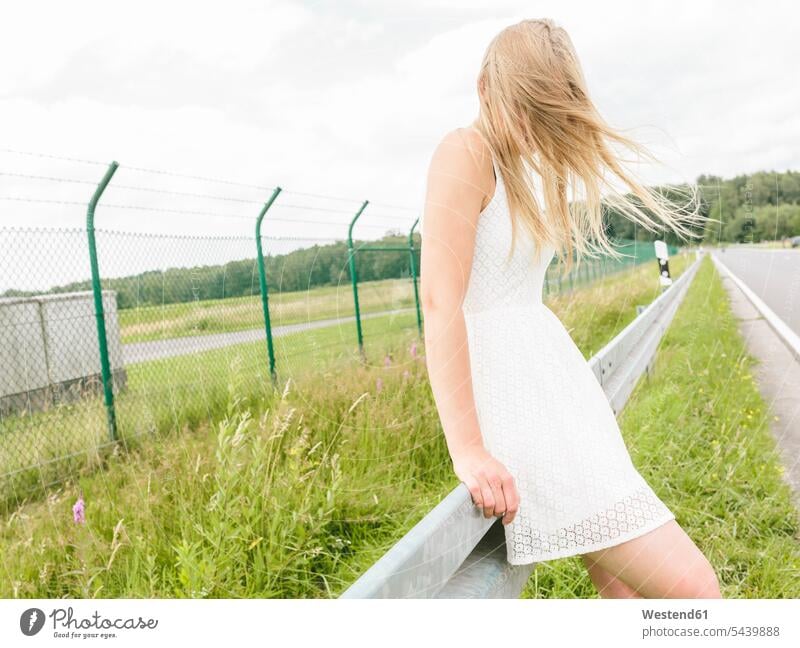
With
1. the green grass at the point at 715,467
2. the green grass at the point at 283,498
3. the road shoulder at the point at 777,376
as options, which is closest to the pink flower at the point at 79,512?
the green grass at the point at 283,498

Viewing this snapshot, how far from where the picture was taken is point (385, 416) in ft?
3.69

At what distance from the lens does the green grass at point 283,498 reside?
3.78ft

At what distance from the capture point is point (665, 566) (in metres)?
0.66

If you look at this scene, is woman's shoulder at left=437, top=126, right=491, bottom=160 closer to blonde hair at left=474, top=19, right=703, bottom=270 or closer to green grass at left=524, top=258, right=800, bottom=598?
blonde hair at left=474, top=19, right=703, bottom=270

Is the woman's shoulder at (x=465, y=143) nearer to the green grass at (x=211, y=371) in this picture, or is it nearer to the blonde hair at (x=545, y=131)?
the blonde hair at (x=545, y=131)

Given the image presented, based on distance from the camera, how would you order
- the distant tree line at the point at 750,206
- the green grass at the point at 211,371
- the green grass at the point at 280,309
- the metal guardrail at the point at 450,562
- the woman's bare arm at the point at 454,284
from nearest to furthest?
the metal guardrail at the point at 450,562
the woman's bare arm at the point at 454,284
the distant tree line at the point at 750,206
the green grass at the point at 280,309
the green grass at the point at 211,371

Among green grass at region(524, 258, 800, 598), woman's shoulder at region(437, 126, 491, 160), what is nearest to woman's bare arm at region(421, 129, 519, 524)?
woman's shoulder at region(437, 126, 491, 160)

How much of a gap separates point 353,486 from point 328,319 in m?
0.55

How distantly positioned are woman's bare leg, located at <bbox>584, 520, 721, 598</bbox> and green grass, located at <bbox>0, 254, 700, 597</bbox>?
494 mm

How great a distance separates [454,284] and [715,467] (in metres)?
0.83
